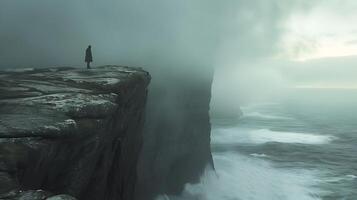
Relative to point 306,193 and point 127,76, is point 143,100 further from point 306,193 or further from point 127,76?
point 306,193

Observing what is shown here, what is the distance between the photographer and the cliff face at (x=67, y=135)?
1335 cm

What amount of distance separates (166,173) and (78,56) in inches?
718

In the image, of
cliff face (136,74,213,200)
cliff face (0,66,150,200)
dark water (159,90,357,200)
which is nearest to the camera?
cliff face (0,66,150,200)

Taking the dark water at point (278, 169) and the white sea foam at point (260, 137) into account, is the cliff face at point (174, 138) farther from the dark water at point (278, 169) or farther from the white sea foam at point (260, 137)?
the white sea foam at point (260, 137)

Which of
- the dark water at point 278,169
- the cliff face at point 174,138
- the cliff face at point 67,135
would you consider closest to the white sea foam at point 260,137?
the dark water at point 278,169

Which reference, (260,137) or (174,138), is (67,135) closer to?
(174,138)

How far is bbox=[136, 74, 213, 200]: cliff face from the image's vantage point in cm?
4197

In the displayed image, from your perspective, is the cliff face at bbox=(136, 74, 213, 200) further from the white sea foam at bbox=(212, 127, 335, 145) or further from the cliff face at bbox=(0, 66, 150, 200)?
the white sea foam at bbox=(212, 127, 335, 145)

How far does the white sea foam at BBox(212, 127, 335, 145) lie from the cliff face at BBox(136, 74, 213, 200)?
31824mm

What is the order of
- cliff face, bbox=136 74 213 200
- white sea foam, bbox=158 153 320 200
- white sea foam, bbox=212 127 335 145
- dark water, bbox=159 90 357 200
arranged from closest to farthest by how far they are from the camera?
cliff face, bbox=136 74 213 200 → white sea foam, bbox=158 153 320 200 → dark water, bbox=159 90 357 200 → white sea foam, bbox=212 127 335 145

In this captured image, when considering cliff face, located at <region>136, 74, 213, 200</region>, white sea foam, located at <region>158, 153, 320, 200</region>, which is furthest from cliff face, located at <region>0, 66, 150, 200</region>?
white sea foam, located at <region>158, 153, 320, 200</region>

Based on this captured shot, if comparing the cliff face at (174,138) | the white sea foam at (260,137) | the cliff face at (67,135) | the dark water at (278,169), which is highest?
the cliff face at (67,135)

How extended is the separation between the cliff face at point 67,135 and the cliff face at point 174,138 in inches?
577

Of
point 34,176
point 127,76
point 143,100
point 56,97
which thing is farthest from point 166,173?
point 34,176
